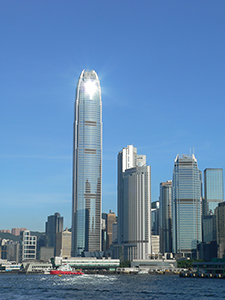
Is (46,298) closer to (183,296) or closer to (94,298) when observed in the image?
(94,298)

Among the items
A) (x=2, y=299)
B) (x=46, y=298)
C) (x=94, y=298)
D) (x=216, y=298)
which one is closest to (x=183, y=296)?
(x=216, y=298)

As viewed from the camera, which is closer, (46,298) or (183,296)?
(46,298)

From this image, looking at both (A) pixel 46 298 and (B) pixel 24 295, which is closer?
(A) pixel 46 298

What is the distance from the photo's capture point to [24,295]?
145250 millimetres

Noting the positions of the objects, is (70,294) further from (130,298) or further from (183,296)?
(183,296)

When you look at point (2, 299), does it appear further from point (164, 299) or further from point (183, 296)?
point (183, 296)

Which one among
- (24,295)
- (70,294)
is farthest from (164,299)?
(24,295)

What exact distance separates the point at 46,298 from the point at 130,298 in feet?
79.8

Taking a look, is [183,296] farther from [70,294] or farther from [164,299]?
[70,294]

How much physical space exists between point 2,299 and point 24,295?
14171 mm

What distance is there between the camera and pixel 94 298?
13750 cm

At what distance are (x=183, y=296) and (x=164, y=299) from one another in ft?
41.9

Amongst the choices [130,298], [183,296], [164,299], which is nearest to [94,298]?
[130,298]

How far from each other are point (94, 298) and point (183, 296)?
29906 millimetres
